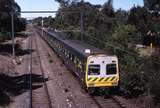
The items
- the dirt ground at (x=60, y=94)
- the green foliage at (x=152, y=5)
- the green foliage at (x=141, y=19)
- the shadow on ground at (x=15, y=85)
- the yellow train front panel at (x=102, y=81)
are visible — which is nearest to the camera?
the dirt ground at (x=60, y=94)

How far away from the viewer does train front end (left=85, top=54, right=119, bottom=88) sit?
1030 inches

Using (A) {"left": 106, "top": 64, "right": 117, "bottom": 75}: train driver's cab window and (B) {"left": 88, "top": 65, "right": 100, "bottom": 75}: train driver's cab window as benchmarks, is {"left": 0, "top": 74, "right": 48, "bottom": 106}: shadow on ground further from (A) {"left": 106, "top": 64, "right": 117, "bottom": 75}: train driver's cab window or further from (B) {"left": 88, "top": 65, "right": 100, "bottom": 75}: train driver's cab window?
(A) {"left": 106, "top": 64, "right": 117, "bottom": 75}: train driver's cab window

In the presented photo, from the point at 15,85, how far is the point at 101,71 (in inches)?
333

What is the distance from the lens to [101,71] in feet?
86.2

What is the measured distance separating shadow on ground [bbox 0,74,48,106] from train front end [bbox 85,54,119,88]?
4.95 m

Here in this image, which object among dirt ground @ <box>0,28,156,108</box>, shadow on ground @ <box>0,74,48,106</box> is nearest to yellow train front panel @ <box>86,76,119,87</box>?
dirt ground @ <box>0,28,156,108</box>

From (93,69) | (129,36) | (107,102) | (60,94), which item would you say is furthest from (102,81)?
(129,36)

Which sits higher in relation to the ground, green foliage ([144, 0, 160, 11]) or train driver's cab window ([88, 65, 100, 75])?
green foliage ([144, 0, 160, 11])

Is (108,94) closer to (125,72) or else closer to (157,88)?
(125,72)

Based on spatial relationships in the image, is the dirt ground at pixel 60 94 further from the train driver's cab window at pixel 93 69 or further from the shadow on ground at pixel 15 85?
the train driver's cab window at pixel 93 69

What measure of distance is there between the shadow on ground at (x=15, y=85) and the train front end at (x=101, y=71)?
16.2 ft

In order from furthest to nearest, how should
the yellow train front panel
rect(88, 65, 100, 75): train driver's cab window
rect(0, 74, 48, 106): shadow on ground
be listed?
rect(0, 74, 48, 106): shadow on ground < rect(88, 65, 100, 75): train driver's cab window < the yellow train front panel

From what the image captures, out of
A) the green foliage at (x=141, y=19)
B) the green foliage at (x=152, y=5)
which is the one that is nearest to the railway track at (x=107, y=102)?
the green foliage at (x=141, y=19)

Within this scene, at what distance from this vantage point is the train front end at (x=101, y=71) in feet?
85.9
